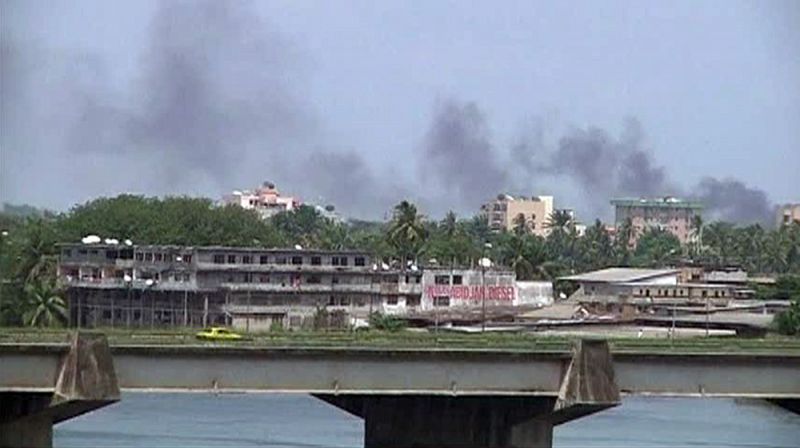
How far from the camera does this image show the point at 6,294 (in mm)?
137250

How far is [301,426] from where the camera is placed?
97.7 m

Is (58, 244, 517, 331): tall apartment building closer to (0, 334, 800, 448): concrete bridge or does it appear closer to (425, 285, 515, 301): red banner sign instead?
(425, 285, 515, 301): red banner sign

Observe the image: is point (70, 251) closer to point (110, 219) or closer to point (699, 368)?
point (110, 219)

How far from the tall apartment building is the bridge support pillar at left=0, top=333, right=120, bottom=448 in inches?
3443

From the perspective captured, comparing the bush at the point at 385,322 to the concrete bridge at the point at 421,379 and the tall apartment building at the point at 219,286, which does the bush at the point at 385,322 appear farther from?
the concrete bridge at the point at 421,379

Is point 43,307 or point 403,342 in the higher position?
point 43,307

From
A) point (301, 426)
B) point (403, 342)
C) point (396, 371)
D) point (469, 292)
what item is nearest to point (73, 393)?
point (396, 371)

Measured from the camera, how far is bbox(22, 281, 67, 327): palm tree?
459 feet

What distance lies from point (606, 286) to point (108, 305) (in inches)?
1685

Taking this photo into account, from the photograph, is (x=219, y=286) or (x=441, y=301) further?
(x=441, y=301)

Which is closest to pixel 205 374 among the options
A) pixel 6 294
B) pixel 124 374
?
pixel 124 374

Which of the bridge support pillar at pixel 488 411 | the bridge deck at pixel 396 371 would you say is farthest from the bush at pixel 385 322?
the bridge deck at pixel 396 371

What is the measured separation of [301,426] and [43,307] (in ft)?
158

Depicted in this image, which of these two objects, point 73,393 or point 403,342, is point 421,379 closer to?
point 73,393
